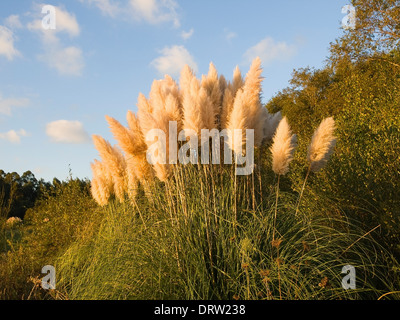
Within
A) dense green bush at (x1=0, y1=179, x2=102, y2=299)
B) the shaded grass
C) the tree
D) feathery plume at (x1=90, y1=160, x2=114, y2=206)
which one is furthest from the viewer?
the tree

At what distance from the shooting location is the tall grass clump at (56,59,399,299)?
3.41 meters

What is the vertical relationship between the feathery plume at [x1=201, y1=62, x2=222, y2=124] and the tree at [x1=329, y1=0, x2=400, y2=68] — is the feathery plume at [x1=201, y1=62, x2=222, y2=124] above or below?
below

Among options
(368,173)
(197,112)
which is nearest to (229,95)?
(197,112)

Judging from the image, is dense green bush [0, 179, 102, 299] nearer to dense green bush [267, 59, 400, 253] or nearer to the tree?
dense green bush [267, 59, 400, 253]

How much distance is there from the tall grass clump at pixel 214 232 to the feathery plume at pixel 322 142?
0.01 m

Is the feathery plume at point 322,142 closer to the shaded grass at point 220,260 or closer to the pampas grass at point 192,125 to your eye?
the pampas grass at point 192,125

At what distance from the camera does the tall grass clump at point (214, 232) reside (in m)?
3.41

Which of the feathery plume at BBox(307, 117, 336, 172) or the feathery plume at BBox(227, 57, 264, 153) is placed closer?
the feathery plume at BBox(227, 57, 264, 153)

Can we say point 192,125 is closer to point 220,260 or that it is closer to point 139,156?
point 139,156

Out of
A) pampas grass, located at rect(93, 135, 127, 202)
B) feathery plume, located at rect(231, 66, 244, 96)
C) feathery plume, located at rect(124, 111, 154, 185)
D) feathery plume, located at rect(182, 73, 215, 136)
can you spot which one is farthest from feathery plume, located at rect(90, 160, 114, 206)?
feathery plume, located at rect(231, 66, 244, 96)

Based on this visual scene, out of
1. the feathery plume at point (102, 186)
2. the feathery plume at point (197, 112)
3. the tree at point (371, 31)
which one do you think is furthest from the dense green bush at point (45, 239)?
the tree at point (371, 31)

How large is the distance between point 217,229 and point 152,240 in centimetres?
74

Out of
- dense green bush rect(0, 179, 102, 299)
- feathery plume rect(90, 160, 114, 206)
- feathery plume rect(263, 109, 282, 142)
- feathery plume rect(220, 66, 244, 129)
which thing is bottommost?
dense green bush rect(0, 179, 102, 299)

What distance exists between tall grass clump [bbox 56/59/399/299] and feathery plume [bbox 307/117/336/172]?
0.04 feet
